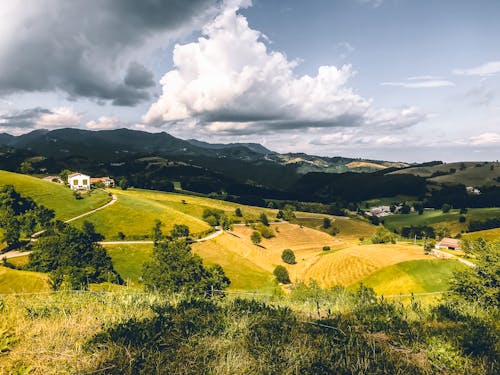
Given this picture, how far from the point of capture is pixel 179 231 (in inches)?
4154

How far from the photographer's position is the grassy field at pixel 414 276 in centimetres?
7075

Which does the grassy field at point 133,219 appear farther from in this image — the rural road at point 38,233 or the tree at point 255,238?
the tree at point 255,238

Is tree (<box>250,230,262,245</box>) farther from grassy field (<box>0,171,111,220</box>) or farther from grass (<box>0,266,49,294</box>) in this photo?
grass (<box>0,266,49,294</box>)

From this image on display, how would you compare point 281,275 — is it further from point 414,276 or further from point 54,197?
point 54,197

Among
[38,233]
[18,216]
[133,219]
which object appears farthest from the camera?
[133,219]

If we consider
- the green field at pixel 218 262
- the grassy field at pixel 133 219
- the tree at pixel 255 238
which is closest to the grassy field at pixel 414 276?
the green field at pixel 218 262

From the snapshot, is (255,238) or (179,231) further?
(255,238)

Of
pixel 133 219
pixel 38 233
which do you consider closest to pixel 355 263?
pixel 133 219

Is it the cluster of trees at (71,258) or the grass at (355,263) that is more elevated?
the cluster of trees at (71,258)

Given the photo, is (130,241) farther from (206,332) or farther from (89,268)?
(206,332)

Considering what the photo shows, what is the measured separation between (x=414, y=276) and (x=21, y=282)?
84945 mm

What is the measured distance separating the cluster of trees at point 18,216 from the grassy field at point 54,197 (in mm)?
4083

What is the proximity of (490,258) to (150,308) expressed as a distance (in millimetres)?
57501

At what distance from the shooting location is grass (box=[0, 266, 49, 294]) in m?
40.6
